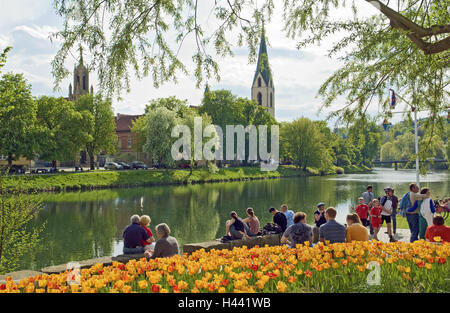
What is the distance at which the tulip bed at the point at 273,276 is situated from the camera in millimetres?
4074

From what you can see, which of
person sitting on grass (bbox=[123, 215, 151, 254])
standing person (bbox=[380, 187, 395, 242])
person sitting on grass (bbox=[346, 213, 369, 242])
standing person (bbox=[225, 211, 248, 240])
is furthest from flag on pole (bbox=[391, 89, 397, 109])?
person sitting on grass (bbox=[123, 215, 151, 254])

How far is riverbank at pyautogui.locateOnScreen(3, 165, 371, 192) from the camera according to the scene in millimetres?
43625

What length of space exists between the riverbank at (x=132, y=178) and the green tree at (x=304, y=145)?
22.6 ft

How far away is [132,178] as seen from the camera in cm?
5225

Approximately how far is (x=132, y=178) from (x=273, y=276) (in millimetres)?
49481

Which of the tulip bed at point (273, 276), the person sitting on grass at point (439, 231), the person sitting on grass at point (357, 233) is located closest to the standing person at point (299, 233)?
the person sitting on grass at point (357, 233)

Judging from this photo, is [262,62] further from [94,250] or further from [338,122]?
[94,250]

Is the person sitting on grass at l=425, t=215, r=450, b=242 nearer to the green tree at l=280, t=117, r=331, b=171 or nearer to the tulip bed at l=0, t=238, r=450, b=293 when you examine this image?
the tulip bed at l=0, t=238, r=450, b=293

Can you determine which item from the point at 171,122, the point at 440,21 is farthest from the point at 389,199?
the point at 171,122

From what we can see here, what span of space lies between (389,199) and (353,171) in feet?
275

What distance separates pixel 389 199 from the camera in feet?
45.4

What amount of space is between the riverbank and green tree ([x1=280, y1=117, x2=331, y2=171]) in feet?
22.6

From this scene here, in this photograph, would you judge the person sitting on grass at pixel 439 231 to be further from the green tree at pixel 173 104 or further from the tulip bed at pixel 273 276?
the green tree at pixel 173 104

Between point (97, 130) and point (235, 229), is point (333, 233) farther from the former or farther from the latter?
point (97, 130)
